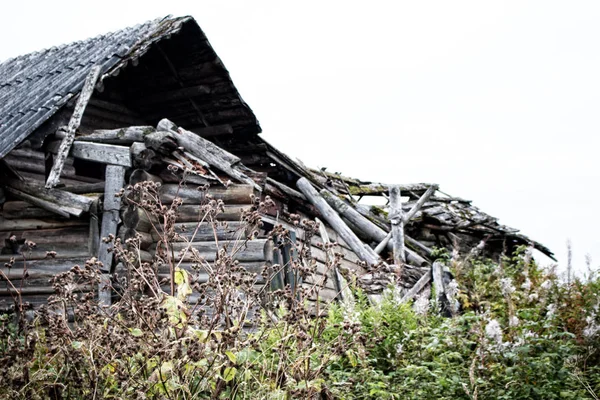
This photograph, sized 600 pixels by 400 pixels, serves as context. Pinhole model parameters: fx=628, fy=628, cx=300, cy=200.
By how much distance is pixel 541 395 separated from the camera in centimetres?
477

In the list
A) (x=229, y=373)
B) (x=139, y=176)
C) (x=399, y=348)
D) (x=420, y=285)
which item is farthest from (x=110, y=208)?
(x=229, y=373)

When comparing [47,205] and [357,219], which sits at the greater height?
[47,205]

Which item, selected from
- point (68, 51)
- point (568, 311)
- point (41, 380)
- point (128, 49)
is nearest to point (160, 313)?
point (41, 380)

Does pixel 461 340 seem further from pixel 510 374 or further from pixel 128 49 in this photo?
pixel 128 49

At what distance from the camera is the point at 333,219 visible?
10.4 m

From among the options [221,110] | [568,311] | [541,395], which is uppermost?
[221,110]

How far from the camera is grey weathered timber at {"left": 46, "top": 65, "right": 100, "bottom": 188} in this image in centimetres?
817

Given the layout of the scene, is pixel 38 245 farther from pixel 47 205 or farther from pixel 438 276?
pixel 438 276

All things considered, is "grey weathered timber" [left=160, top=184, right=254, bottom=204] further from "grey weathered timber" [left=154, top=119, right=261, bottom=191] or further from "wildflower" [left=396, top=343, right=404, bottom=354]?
"wildflower" [left=396, top=343, right=404, bottom=354]

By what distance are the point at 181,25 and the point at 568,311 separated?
7027mm

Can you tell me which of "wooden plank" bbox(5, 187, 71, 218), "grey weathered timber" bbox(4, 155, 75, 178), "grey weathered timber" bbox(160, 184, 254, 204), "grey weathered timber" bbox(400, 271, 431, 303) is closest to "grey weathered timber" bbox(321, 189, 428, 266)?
"grey weathered timber" bbox(400, 271, 431, 303)

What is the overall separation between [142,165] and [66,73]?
2.69 m

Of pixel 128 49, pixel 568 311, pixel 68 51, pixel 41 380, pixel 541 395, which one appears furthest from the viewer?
pixel 68 51

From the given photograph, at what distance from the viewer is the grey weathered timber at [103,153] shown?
8.27m
